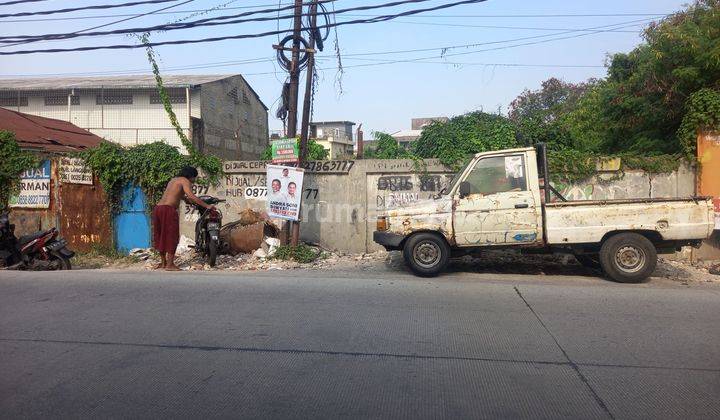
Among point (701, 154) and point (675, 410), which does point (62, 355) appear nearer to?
point (675, 410)

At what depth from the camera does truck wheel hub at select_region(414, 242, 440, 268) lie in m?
8.79

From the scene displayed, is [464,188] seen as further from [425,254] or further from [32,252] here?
[32,252]

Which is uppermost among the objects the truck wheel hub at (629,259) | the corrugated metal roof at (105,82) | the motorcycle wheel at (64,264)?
the corrugated metal roof at (105,82)

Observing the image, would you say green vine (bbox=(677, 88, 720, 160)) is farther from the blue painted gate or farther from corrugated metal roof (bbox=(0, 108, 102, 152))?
corrugated metal roof (bbox=(0, 108, 102, 152))

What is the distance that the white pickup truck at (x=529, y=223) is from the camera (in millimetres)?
8117

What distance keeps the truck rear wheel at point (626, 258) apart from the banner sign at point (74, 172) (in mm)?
11186

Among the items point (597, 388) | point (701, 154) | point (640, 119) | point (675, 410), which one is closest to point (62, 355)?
point (597, 388)

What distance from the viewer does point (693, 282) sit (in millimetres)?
8914

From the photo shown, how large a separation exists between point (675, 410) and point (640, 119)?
37.6 feet

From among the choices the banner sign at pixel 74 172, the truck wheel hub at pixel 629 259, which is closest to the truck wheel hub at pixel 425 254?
the truck wheel hub at pixel 629 259

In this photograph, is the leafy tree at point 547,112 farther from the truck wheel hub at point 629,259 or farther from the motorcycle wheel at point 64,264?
the motorcycle wheel at point 64,264

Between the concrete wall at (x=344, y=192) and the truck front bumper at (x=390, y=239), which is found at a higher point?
the concrete wall at (x=344, y=192)

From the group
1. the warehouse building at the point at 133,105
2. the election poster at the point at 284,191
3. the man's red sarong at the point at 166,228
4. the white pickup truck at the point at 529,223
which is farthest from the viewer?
the warehouse building at the point at 133,105

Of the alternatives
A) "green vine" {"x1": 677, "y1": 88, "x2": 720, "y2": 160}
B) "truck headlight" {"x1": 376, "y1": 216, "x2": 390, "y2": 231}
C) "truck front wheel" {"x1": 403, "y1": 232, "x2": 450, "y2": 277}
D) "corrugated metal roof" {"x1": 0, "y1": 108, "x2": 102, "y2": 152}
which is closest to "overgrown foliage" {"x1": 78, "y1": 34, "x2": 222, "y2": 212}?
"corrugated metal roof" {"x1": 0, "y1": 108, "x2": 102, "y2": 152}
